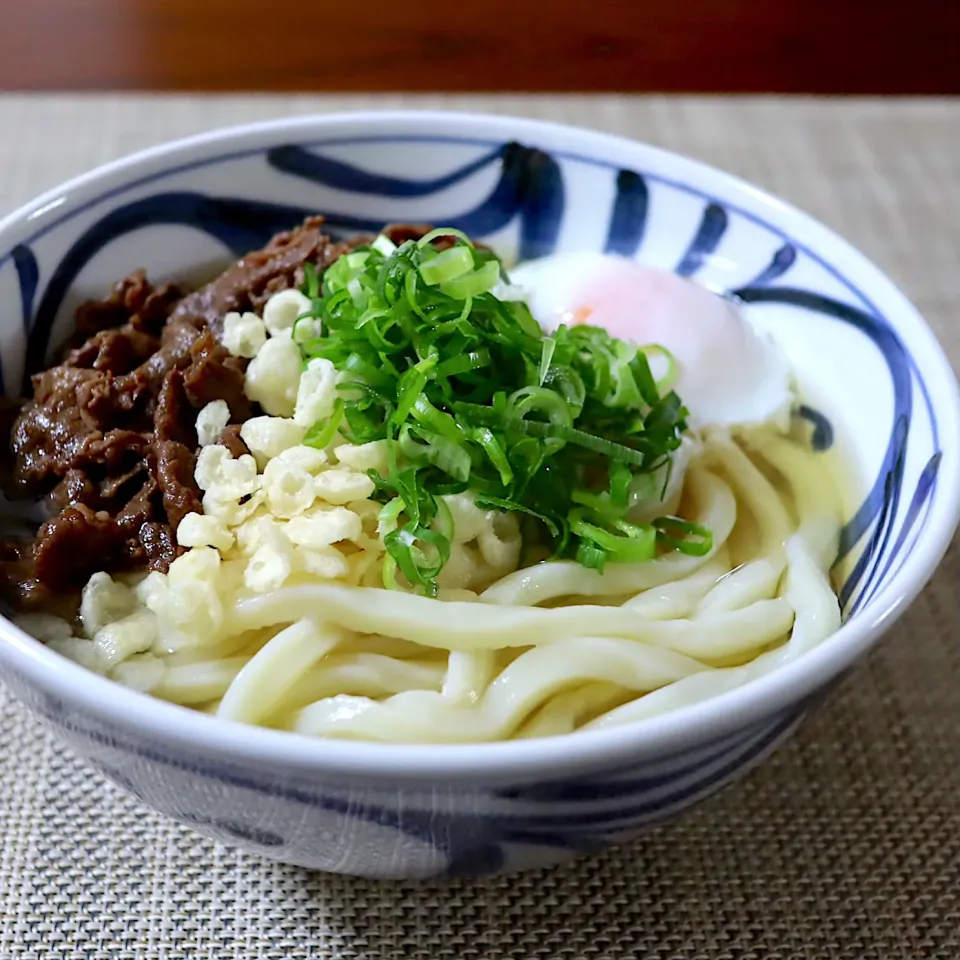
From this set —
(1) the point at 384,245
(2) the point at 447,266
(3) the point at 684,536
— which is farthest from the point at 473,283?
(3) the point at 684,536

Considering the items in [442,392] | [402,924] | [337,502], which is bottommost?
[402,924]

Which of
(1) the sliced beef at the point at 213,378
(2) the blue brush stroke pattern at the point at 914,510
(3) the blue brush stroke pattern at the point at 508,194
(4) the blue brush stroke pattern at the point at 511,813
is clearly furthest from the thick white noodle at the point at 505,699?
(3) the blue brush stroke pattern at the point at 508,194

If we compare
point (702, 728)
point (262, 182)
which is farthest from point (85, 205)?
point (702, 728)

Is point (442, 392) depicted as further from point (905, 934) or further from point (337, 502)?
point (905, 934)

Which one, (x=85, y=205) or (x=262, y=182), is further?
(x=262, y=182)

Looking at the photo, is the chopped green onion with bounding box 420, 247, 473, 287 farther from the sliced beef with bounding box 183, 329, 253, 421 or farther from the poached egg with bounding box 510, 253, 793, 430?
the sliced beef with bounding box 183, 329, 253, 421

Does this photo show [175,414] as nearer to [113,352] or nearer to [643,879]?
[113,352]
